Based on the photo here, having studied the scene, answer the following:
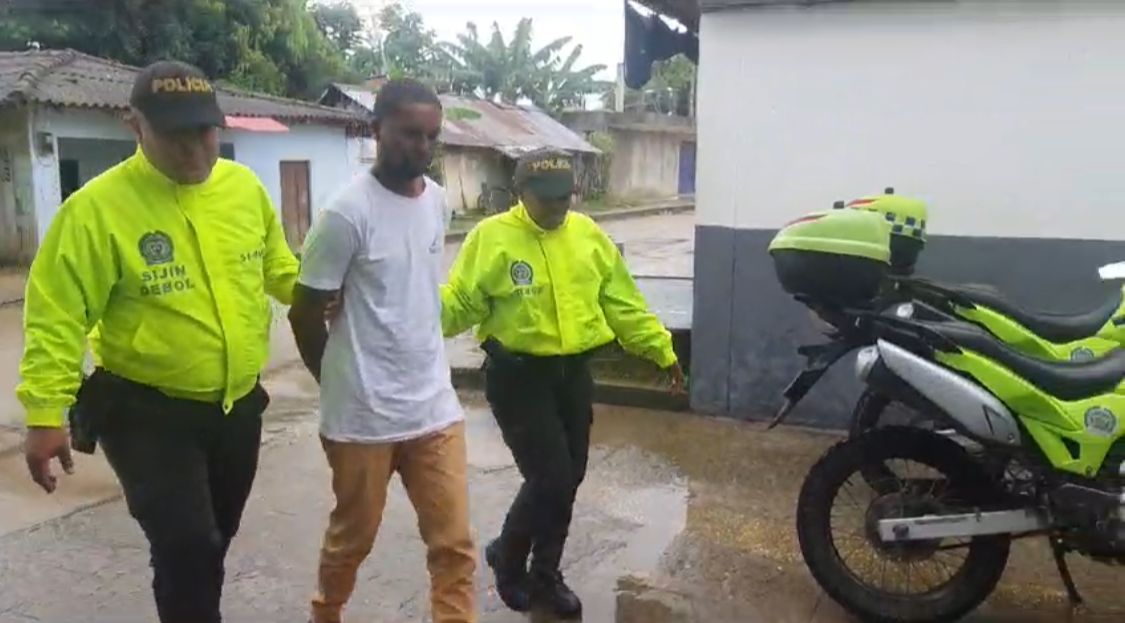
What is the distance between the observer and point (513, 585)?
142 inches

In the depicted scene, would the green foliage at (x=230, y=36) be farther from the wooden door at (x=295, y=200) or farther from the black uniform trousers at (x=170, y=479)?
the black uniform trousers at (x=170, y=479)

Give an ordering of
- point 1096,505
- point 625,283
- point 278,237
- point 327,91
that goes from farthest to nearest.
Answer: point 327,91 < point 625,283 < point 1096,505 < point 278,237

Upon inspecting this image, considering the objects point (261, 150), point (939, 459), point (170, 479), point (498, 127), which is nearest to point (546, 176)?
point (170, 479)

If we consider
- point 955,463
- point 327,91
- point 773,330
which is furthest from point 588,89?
point 955,463

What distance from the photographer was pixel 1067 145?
5211 mm

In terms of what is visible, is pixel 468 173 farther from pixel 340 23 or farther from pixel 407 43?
pixel 407 43

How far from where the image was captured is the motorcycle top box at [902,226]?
465 centimetres

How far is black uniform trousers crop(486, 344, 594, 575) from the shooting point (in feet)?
11.3

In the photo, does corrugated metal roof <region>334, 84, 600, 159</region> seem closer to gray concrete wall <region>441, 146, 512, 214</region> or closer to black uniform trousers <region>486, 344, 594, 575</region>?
gray concrete wall <region>441, 146, 512, 214</region>

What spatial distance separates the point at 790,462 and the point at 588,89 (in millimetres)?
32513

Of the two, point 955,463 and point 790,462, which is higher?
point 955,463

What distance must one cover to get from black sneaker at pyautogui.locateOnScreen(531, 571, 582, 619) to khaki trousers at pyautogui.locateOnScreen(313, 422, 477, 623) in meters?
0.63

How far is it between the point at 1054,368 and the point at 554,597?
1847 millimetres

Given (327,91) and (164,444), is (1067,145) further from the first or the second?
(327,91)
